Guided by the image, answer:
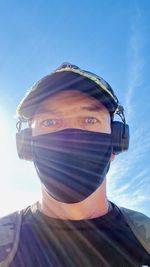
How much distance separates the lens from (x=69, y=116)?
146 inches

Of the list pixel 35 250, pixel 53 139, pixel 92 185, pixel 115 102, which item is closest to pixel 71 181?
pixel 92 185

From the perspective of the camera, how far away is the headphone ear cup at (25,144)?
3971 mm

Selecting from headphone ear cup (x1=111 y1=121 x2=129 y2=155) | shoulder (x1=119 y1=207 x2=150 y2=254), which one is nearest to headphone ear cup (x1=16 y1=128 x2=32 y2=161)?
headphone ear cup (x1=111 y1=121 x2=129 y2=155)

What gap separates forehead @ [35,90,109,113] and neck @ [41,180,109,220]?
0.85 metres

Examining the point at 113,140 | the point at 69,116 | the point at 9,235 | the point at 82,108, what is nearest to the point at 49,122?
the point at 69,116

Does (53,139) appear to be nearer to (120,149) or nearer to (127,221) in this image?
(120,149)

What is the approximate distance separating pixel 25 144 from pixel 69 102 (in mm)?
712

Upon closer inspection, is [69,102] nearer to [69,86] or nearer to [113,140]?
[69,86]

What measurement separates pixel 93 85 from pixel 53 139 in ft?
2.28

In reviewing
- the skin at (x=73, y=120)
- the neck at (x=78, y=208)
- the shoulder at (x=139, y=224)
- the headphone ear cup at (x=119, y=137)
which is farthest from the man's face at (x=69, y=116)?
the shoulder at (x=139, y=224)

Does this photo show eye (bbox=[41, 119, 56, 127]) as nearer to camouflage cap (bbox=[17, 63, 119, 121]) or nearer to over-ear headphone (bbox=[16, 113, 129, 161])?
camouflage cap (bbox=[17, 63, 119, 121])

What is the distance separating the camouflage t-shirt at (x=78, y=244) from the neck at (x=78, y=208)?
0.06 meters

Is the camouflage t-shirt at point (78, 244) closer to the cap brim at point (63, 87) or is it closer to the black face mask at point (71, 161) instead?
the black face mask at point (71, 161)

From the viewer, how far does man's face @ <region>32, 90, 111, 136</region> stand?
3682 mm
